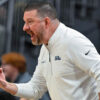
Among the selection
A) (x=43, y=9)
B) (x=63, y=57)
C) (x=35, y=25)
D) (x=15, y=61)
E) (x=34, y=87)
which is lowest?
(x=15, y=61)

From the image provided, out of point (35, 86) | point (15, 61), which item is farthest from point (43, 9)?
point (15, 61)

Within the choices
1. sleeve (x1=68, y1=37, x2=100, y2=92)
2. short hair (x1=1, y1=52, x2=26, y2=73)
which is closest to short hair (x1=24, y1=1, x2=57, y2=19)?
sleeve (x1=68, y1=37, x2=100, y2=92)

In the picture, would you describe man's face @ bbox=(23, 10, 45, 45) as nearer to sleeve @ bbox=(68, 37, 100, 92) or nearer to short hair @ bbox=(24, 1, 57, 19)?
short hair @ bbox=(24, 1, 57, 19)

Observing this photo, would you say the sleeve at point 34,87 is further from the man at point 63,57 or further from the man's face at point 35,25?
the man's face at point 35,25

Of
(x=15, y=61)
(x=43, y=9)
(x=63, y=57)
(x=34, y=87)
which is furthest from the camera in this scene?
(x=15, y=61)

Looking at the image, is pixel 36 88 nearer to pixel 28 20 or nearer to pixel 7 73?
pixel 28 20

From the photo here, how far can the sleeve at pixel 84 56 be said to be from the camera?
6.80 ft

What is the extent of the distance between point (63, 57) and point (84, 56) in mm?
177

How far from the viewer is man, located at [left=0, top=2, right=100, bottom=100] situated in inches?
84.0

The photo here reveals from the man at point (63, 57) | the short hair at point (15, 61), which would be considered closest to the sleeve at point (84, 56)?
the man at point (63, 57)

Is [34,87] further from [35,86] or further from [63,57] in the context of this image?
[63,57]

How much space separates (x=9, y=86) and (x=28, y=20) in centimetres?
52

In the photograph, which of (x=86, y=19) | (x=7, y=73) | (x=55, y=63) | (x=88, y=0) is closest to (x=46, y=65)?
(x=55, y=63)

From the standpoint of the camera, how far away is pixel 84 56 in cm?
210
